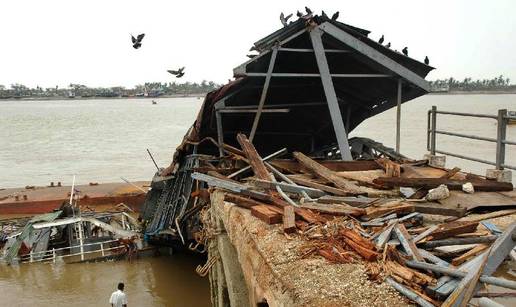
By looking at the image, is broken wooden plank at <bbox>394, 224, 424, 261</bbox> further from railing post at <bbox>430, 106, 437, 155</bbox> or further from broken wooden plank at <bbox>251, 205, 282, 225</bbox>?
railing post at <bbox>430, 106, 437, 155</bbox>

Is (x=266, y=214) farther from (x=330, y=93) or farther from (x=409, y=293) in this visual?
(x=330, y=93)

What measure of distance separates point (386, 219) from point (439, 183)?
213 centimetres

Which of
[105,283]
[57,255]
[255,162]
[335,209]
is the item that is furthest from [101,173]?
[335,209]

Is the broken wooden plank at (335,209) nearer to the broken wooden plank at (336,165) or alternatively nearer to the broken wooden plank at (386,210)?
the broken wooden plank at (386,210)

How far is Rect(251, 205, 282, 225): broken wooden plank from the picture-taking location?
5.18 meters

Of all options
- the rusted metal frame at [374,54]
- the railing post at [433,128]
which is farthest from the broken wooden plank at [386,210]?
the rusted metal frame at [374,54]

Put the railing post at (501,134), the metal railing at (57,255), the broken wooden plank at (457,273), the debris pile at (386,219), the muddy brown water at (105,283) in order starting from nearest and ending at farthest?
the broken wooden plank at (457,273) < the debris pile at (386,219) < the railing post at (501,134) < the muddy brown water at (105,283) < the metal railing at (57,255)

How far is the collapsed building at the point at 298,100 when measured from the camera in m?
10.6

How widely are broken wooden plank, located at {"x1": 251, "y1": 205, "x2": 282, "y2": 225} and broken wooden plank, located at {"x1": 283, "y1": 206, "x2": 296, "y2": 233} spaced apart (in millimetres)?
121

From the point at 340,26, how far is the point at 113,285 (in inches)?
376

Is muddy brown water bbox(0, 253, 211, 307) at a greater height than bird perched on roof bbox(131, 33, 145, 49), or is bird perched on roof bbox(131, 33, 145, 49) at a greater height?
bird perched on roof bbox(131, 33, 145, 49)

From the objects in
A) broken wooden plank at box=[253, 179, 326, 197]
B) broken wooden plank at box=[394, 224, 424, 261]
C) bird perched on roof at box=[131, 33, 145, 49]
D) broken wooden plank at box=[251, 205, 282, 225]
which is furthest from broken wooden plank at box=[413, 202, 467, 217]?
bird perched on roof at box=[131, 33, 145, 49]

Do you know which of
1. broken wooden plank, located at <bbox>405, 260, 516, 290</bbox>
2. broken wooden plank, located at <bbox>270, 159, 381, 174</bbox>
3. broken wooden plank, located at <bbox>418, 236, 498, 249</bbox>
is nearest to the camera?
broken wooden plank, located at <bbox>405, 260, 516, 290</bbox>

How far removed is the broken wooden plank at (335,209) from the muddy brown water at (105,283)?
8.00 metres
